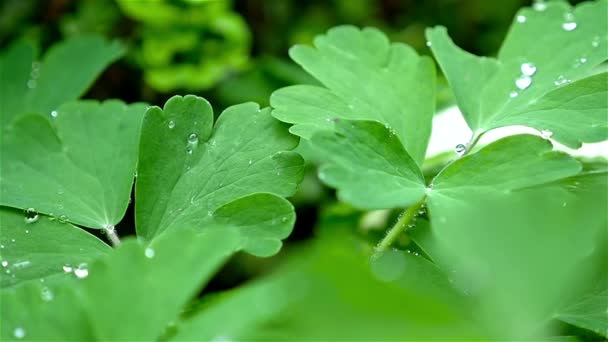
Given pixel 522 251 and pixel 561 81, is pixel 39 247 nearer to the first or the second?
pixel 522 251

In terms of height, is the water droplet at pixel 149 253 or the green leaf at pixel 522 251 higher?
the green leaf at pixel 522 251

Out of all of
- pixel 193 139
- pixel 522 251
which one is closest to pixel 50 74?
pixel 193 139

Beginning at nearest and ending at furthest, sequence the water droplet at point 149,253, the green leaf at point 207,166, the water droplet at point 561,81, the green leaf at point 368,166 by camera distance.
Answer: the water droplet at point 149,253 < the green leaf at point 368,166 < the green leaf at point 207,166 < the water droplet at point 561,81

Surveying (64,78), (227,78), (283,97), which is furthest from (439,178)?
(227,78)

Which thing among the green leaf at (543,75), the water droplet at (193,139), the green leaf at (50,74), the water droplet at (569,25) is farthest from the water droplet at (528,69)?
the green leaf at (50,74)

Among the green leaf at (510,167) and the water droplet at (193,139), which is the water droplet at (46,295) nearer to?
the water droplet at (193,139)

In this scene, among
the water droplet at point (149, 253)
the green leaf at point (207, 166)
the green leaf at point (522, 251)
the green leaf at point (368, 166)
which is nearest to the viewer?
the green leaf at point (522, 251)

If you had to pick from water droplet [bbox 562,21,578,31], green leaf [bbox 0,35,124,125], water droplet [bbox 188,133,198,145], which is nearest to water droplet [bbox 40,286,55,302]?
water droplet [bbox 188,133,198,145]
